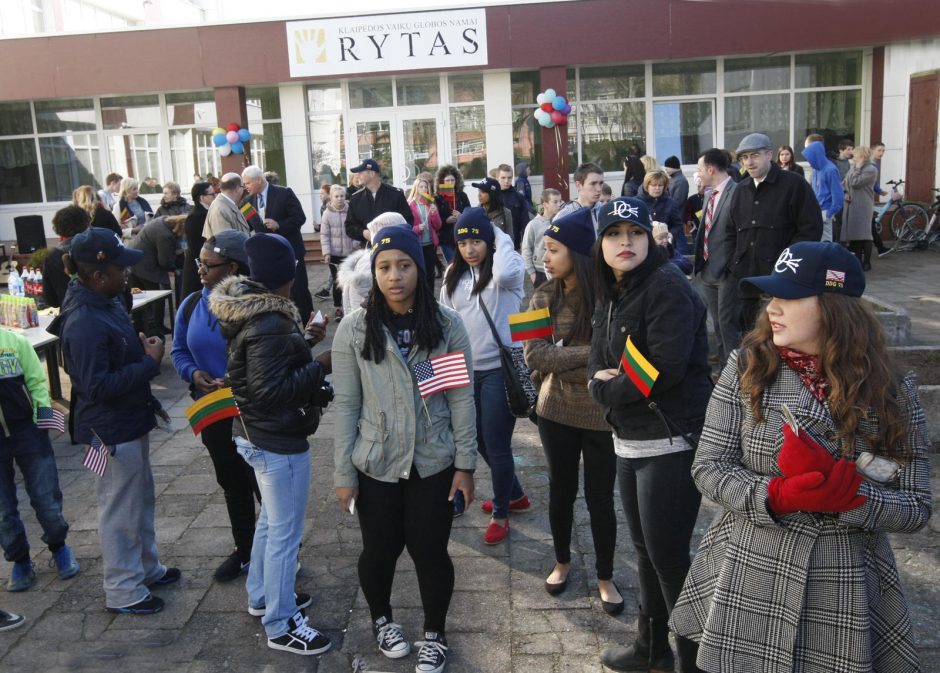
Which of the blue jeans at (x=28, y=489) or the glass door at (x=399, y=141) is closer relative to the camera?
the blue jeans at (x=28, y=489)

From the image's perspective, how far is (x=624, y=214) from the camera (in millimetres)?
3113

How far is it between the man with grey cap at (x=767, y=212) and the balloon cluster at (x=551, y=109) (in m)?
10.7

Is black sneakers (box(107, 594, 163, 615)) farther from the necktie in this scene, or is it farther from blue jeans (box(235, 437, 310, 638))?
the necktie

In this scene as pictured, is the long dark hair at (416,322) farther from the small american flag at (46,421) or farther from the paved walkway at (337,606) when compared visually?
the small american flag at (46,421)

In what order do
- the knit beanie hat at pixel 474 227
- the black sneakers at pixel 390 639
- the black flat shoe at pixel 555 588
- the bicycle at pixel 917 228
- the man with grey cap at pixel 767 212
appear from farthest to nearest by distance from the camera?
the bicycle at pixel 917 228
the man with grey cap at pixel 767 212
the knit beanie hat at pixel 474 227
the black flat shoe at pixel 555 588
the black sneakers at pixel 390 639

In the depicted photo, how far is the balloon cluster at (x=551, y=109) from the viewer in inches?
646

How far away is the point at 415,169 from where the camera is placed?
58.4ft

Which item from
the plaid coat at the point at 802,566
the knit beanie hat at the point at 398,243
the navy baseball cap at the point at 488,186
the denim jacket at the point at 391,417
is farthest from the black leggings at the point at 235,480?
the navy baseball cap at the point at 488,186

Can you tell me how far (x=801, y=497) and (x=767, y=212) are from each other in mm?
4361

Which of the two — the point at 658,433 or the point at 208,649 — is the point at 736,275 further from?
the point at 208,649

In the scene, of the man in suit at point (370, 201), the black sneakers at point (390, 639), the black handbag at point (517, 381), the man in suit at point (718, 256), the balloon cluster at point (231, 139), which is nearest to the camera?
the black sneakers at point (390, 639)

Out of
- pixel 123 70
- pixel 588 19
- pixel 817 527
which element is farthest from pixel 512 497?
pixel 123 70

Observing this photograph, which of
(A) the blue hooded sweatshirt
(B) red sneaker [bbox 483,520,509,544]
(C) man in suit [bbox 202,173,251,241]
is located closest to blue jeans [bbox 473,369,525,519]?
(B) red sneaker [bbox 483,520,509,544]

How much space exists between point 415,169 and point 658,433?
15.3 m
